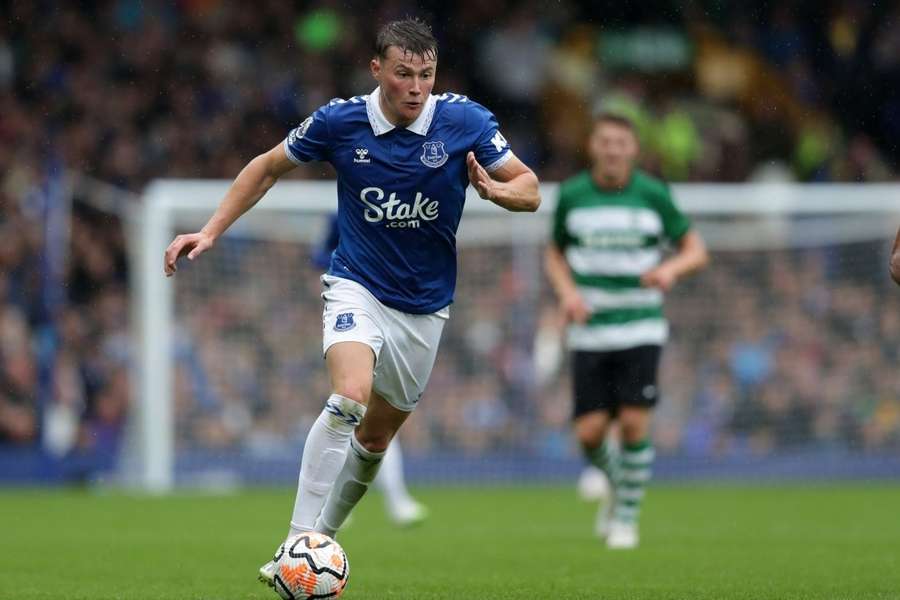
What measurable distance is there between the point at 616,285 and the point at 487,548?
185cm

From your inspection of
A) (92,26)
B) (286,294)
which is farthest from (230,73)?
(286,294)

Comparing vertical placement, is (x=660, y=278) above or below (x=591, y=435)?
above

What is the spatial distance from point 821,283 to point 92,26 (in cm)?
1077

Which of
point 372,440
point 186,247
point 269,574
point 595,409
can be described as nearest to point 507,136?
point 595,409

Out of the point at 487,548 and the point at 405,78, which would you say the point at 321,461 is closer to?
the point at 405,78

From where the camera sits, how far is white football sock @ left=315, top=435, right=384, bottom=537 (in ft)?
24.7

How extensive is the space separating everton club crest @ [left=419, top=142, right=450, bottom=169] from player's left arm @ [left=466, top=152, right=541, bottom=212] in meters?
0.14

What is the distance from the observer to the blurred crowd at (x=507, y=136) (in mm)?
17250

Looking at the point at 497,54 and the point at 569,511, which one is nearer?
the point at 569,511

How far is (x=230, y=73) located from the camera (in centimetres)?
2281

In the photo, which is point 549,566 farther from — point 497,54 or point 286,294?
point 497,54

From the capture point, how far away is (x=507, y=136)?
22.9 m

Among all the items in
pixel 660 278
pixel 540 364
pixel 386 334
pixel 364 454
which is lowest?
pixel 540 364

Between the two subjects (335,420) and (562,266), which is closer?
(335,420)
